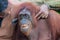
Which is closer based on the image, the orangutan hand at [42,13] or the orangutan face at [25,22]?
the orangutan face at [25,22]

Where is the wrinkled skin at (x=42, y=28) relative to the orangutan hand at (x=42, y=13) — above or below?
below

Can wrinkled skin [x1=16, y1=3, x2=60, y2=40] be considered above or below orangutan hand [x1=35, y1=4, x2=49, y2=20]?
below

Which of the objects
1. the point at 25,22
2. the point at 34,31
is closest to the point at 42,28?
the point at 34,31

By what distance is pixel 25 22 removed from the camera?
4.90ft

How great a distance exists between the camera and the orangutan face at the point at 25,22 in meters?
1.49

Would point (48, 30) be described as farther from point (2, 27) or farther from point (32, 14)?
point (2, 27)

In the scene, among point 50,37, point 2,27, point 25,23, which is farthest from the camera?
point 2,27

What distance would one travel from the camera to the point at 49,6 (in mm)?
1819

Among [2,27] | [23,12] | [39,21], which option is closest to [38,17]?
[39,21]

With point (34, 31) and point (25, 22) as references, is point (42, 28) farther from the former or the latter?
point (25, 22)

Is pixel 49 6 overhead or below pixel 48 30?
overhead

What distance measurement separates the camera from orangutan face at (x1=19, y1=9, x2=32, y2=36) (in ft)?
4.89

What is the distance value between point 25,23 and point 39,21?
0.20 meters

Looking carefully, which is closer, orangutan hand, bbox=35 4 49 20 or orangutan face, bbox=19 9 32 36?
orangutan face, bbox=19 9 32 36
